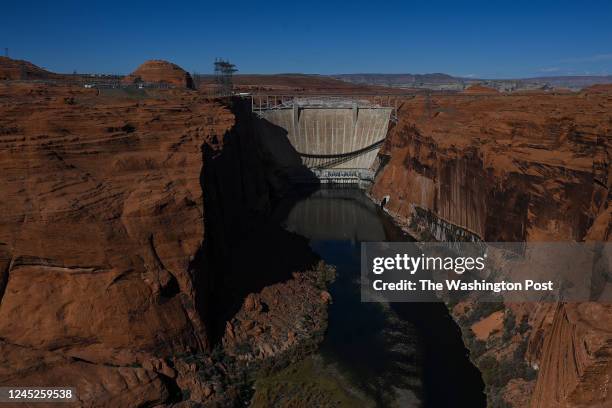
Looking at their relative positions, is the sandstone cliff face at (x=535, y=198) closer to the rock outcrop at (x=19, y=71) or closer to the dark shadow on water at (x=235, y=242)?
the dark shadow on water at (x=235, y=242)

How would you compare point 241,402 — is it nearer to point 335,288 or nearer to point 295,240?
point 335,288

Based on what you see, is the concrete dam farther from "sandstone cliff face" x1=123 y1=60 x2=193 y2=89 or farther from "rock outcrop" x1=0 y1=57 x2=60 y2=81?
"rock outcrop" x1=0 y1=57 x2=60 y2=81

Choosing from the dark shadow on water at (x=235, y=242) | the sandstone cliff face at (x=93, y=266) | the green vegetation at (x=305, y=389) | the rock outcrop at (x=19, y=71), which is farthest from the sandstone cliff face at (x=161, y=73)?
the green vegetation at (x=305, y=389)

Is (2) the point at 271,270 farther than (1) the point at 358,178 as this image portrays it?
No

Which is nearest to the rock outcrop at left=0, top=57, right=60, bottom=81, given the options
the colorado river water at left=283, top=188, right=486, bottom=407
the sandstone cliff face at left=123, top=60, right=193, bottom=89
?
the sandstone cliff face at left=123, top=60, right=193, bottom=89

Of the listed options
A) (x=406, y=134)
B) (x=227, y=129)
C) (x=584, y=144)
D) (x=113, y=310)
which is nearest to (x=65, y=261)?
(x=113, y=310)

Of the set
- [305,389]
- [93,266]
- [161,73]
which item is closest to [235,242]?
[93,266]

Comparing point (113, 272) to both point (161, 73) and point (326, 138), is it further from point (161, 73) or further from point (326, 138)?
point (161, 73)
